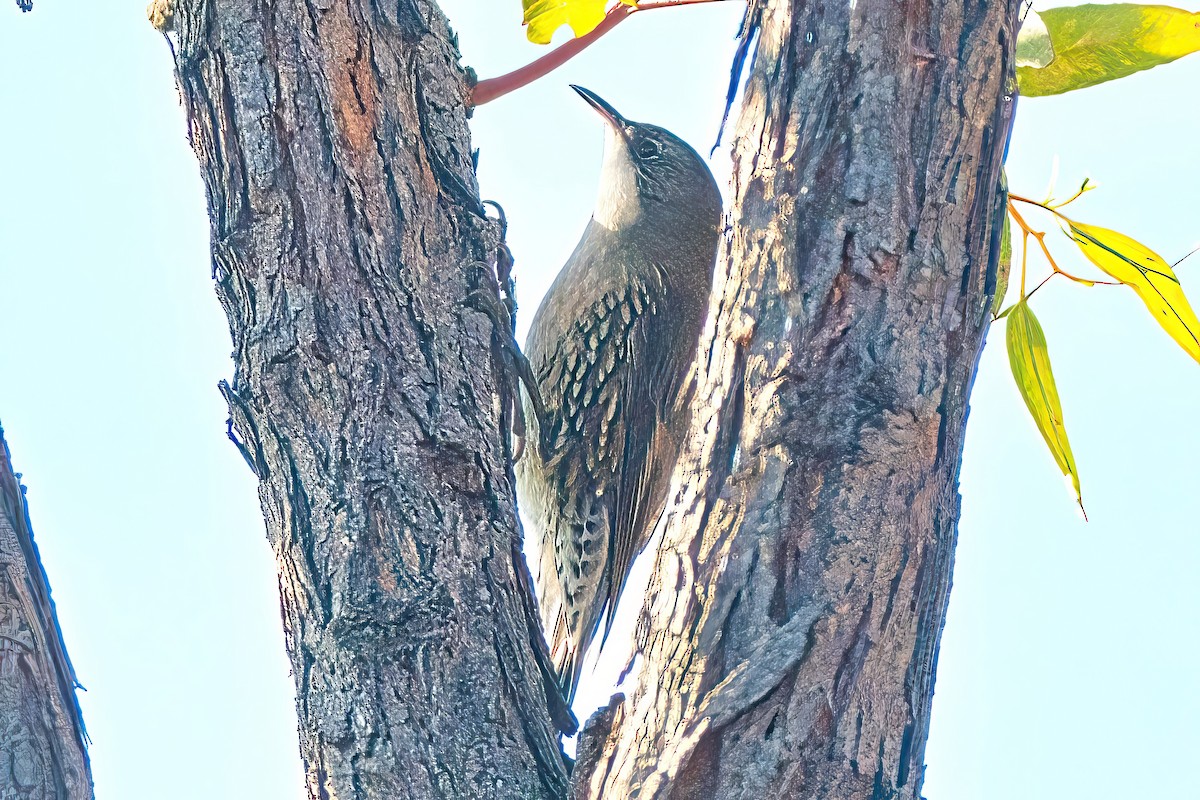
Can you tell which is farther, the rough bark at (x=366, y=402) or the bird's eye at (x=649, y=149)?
the bird's eye at (x=649, y=149)

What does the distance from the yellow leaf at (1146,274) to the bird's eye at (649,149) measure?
1679 mm

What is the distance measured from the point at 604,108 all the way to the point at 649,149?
0.19 meters

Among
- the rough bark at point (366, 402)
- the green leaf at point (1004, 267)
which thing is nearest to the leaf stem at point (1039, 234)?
the green leaf at point (1004, 267)

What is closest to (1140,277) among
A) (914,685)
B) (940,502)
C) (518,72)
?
(940,502)

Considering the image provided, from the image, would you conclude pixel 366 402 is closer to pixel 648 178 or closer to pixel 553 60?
pixel 553 60

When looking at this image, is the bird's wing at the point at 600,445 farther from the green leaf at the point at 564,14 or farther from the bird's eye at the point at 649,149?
the green leaf at the point at 564,14

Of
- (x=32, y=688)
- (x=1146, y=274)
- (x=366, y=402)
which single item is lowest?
(x=32, y=688)

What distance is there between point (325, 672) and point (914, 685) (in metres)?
0.84

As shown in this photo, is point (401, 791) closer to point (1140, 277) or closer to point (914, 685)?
point (914, 685)

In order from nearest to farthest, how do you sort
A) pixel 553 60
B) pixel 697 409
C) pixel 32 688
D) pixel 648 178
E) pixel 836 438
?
pixel 836 438
pixel 697 409
pixel 32 688
pixel 553 60
pixel 648 178

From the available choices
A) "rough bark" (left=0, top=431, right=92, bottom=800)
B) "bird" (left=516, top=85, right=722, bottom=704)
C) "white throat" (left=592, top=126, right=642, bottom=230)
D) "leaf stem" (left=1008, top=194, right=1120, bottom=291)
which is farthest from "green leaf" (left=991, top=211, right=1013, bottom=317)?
"rough bark" (left=0, top=431, right=92, bottom=800)

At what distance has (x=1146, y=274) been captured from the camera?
1.97 metres

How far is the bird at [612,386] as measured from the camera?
3242 millimetres

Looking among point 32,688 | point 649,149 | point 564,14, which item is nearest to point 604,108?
point 649,149
